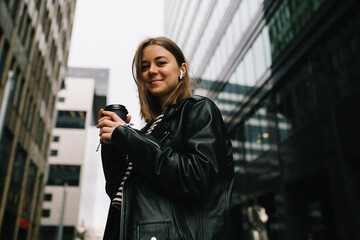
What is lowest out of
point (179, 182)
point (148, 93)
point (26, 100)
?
point (179, 182)

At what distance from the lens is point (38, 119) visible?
26.1 metres

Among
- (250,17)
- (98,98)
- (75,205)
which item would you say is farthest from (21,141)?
(98,98)

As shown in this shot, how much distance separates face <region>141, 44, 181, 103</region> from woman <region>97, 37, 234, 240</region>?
130mm

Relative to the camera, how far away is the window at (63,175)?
69375mm

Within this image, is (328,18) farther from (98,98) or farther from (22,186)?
(98,98)

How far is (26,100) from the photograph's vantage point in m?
21.9

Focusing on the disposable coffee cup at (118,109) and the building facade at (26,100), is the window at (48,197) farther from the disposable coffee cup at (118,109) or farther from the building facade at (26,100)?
the disposable coffee cup at (118,109)

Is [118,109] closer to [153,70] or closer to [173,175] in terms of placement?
[153,70]

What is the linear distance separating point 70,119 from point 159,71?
3089 inches

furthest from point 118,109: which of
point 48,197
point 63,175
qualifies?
point 63,175

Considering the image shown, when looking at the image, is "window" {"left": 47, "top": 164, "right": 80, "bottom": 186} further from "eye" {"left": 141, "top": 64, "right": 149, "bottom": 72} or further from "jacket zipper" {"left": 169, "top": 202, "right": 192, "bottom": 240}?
"jacket zipper" {"left": 169, "top": 202, "right": 192, "bottom": 240}

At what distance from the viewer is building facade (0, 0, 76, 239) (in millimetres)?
17203

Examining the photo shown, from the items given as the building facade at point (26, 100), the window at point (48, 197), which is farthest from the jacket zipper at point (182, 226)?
the window at point (48, 197)

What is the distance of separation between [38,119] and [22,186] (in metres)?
5.97
